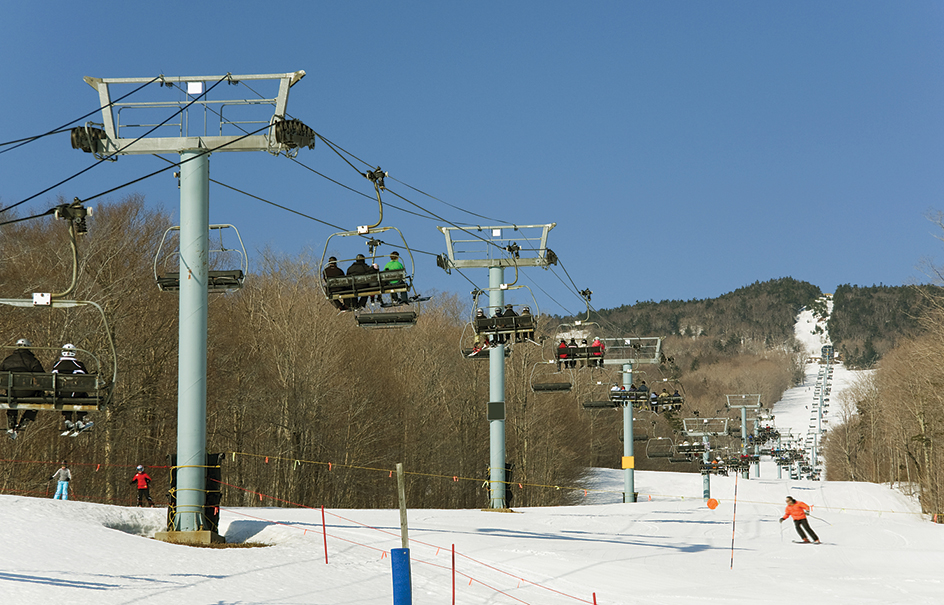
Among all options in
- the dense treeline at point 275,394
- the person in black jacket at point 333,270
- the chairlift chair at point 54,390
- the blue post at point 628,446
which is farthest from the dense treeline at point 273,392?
the chairlift chair at point 54,390

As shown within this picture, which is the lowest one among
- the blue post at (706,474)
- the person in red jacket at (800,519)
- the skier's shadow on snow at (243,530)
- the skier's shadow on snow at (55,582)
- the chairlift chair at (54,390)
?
the blue post at (706,474)

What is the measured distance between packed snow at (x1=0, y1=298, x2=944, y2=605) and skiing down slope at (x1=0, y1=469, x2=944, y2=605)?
1.5 inches

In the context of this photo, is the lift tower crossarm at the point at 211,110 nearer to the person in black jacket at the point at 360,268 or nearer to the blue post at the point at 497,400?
the person in black jacket at the point at 360,268

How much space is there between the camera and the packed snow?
1191 centimetres

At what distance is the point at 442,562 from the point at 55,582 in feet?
20.1

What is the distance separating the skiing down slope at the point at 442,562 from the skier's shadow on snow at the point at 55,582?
0.03 m

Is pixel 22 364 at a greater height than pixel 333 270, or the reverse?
pixel 333 270

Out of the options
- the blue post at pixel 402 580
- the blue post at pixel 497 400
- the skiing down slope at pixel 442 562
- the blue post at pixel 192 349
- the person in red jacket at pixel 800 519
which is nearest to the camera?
the blue post at pixel 402 580

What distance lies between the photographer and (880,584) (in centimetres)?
1689

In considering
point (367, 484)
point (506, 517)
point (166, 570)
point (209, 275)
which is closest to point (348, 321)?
point (367, 484)

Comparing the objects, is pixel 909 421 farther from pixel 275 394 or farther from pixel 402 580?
pixel 402 580

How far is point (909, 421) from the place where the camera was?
66.9m

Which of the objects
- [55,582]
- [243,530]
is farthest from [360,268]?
[55,582]

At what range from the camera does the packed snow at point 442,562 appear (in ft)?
39.1
